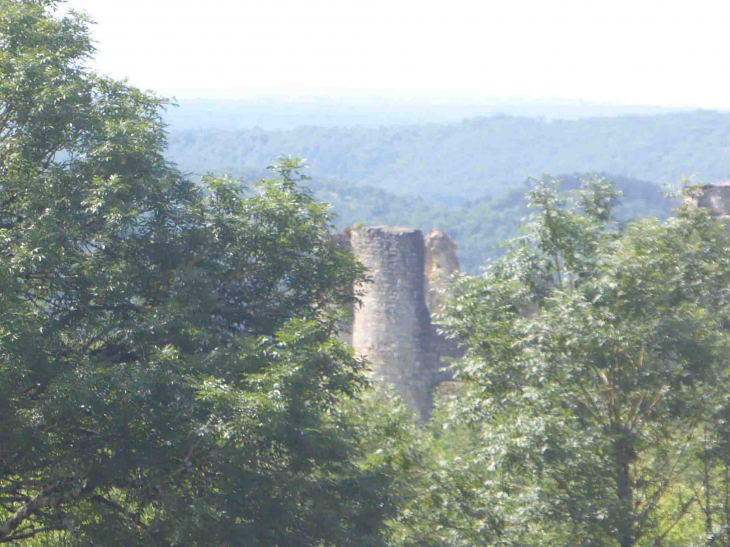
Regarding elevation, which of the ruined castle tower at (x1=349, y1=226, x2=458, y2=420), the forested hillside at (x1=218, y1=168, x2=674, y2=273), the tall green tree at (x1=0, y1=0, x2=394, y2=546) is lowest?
the forested hillside at (x1=218, y1=168, x2=674, y2=273)

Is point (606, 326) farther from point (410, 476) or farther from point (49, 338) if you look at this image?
point (49, 338)

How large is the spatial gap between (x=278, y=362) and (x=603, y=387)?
148 inches

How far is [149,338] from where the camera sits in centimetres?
821

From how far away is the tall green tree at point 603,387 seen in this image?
945 centimetres

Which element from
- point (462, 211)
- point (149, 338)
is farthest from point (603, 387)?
point (462, 211)

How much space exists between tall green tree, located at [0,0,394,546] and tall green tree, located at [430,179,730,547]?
152cm

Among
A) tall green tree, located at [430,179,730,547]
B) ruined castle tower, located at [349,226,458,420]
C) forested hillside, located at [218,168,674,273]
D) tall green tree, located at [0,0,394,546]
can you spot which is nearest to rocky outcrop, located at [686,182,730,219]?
tall green tree, located at [430,179,730,547]

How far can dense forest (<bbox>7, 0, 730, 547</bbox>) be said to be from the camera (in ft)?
25.1

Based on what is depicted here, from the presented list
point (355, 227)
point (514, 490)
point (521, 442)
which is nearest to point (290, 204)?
point (521, 442)

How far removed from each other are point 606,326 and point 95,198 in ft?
16.0

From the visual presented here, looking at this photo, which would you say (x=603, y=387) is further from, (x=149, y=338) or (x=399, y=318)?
(x=399, y=318)

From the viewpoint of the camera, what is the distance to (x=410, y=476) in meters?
10.6

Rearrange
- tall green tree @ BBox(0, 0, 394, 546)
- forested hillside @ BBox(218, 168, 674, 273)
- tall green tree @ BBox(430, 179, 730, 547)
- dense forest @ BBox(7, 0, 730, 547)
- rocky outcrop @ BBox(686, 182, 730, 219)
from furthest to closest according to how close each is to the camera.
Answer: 1. forested hillside @ BBox(218, 168, 674, 273)
2. rocky outcrop @ BBox(686, 182, 730, 219)
3. tall green tree @ BBox(430, 179, 730, 547)
4. dense forest @ BBox(7, 0, 730, 547)
5. tall green tree @ BBox(0, 0, 394, 546)

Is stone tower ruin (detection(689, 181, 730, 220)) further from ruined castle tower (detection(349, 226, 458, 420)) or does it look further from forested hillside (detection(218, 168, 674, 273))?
forested hillside (detection(218, 168, 674, 273))
